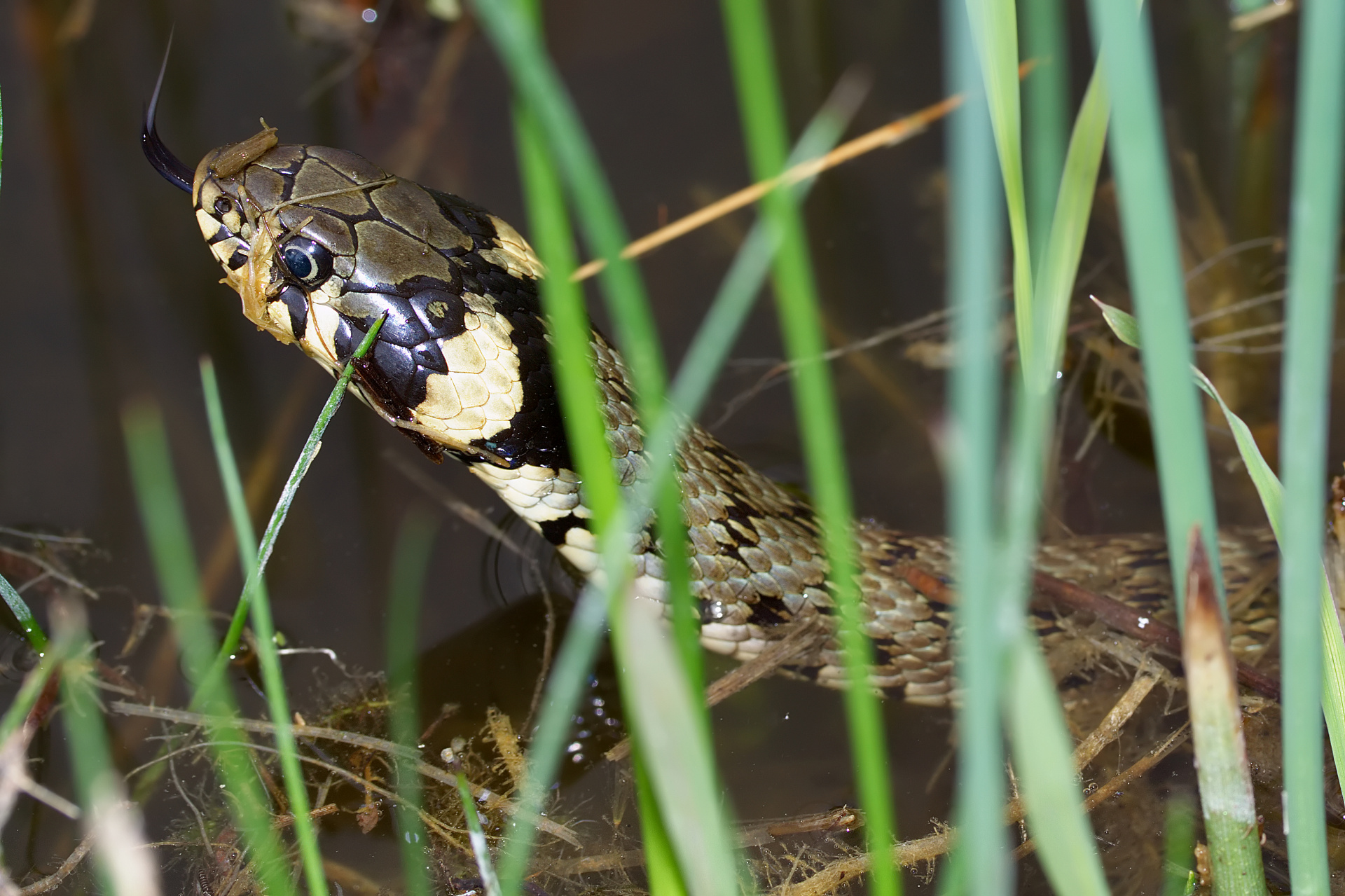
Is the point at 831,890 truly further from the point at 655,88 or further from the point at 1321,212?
the point at 655,88

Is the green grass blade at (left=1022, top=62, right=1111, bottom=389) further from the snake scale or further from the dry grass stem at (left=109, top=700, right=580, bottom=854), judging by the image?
the dry grass stem at (left=109, top=700, right=580, bottom=854)

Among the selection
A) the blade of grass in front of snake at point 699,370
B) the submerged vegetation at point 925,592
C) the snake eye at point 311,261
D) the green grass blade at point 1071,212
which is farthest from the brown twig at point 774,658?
the blade of grass in front of snake at point 699,370

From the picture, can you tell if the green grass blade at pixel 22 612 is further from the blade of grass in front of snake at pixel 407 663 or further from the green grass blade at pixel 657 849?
the green grass blade at pixel 657 849

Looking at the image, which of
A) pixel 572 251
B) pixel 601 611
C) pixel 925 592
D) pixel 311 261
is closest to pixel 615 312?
pixel 572 251

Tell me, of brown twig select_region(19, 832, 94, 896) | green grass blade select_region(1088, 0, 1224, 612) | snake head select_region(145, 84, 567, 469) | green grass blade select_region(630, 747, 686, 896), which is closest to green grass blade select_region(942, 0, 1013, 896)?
green grass blade select_region(1088, 0, 1224, 612)

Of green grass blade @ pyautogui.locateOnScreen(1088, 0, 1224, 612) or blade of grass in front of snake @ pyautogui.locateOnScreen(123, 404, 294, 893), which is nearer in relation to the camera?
green grass blade @ pyautogui.locateOnScreen(1088, 0, 1224, 612)

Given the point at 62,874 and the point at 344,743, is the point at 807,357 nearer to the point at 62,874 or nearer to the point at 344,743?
the point at 344,743
